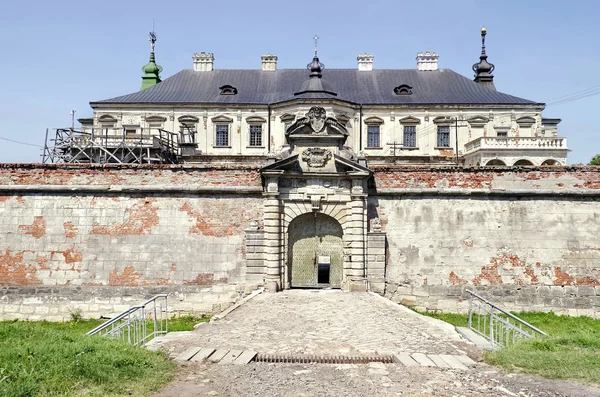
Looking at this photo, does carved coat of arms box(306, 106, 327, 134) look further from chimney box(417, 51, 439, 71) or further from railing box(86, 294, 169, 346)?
chimney box(417, 51, 439, 71)

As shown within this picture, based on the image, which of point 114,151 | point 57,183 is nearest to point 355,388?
point 57,183

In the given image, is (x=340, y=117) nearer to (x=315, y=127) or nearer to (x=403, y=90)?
(x=403, y=90)

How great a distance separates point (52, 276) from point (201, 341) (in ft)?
31.5

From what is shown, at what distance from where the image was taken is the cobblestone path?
9.56 meters

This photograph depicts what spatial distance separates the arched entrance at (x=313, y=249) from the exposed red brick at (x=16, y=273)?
8.42 meters

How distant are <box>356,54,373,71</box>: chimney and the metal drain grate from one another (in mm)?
33379

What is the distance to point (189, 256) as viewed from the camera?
56.3ft

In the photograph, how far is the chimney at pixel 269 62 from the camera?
39.8m

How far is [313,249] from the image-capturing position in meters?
17.3

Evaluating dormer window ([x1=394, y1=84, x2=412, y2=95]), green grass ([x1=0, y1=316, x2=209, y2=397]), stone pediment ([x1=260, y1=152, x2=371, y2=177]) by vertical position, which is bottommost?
green grass ([x1=0, y1=316, x2=209, y2=397])

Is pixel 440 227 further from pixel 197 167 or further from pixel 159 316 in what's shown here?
pixel 159 316

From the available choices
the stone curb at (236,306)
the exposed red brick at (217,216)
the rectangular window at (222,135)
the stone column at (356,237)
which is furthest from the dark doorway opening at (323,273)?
the rectangular window at (222,135)

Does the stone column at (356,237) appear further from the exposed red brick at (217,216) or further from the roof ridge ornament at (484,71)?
the roof ridge ornament at (484,71)

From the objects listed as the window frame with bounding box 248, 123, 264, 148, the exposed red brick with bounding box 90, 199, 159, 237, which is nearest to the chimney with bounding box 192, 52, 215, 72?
the window frame with bounding box 248, 123, 264, 148
